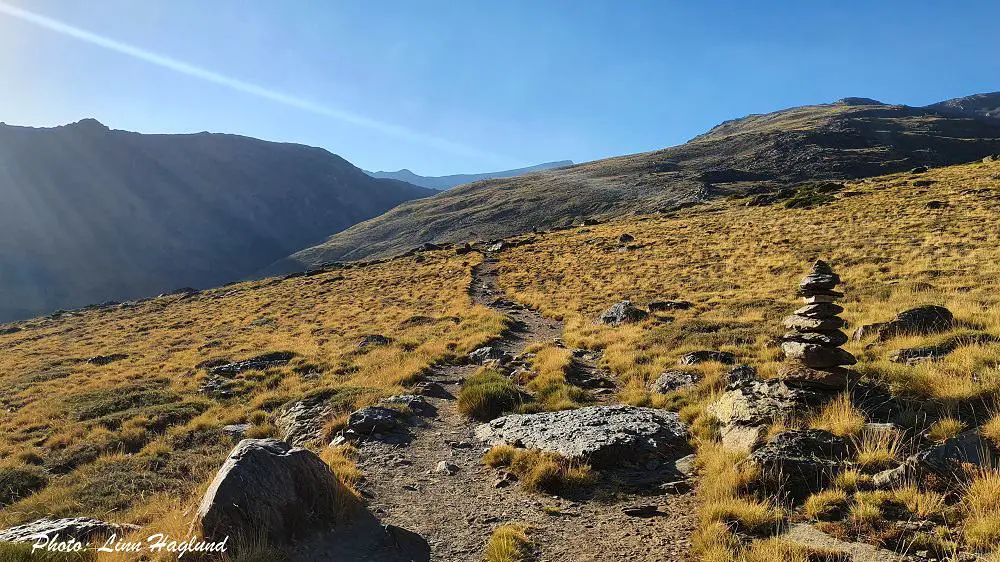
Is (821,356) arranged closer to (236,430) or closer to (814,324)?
(814,324)

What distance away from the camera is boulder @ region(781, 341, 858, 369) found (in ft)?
27.2

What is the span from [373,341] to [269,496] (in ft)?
A: 54.1

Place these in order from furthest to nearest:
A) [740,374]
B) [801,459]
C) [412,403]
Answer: [412,403], [740,374], [801,459]

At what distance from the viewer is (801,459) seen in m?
5.99

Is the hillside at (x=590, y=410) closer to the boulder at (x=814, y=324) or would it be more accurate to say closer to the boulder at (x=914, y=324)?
the boulder at (x=914, y=324)

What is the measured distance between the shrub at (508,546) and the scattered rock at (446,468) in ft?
7.73

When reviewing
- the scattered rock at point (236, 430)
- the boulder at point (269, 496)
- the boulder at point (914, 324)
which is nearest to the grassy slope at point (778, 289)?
the boulder at point (914, 324)

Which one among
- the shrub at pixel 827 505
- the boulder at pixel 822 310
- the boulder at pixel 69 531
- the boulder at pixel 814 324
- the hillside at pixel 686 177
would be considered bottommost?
the shrub at pixel 827 505

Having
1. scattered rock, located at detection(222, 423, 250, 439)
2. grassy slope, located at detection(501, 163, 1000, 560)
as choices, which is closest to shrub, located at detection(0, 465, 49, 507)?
scattered rock, located at detection(222, 423, 250, 439)

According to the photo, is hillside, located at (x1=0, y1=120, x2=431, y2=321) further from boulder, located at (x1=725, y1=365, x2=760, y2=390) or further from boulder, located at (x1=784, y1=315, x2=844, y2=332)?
boulder, located at (x1=784, y1=315, x2=844, y2=332)

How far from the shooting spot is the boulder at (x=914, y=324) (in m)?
11.5

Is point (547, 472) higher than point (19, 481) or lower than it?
higher

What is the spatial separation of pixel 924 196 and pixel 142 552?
56073 millimetres

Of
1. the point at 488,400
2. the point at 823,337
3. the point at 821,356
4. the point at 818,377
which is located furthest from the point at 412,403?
the point at 823,337
